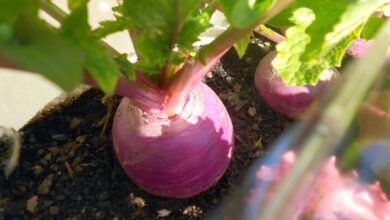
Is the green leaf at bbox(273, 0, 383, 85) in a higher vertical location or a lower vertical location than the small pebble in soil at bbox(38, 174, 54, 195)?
higher

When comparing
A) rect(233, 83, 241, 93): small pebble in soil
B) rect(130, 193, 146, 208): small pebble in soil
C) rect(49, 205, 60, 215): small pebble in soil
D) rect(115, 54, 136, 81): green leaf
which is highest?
rect(115, 54, 136, 81): green leaf

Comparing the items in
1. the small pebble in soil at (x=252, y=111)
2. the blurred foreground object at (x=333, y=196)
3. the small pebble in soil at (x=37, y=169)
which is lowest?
the small pebble in soil at (x=252, y=111)

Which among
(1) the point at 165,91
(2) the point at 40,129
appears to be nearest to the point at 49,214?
(2) the point at 40,129

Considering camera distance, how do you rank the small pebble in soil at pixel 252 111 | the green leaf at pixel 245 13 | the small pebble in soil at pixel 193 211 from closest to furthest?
the green leaf at pixel 245 13 < the small pebble in soil at pixel 193 211 < the small pebble in soil at pixel 252 111

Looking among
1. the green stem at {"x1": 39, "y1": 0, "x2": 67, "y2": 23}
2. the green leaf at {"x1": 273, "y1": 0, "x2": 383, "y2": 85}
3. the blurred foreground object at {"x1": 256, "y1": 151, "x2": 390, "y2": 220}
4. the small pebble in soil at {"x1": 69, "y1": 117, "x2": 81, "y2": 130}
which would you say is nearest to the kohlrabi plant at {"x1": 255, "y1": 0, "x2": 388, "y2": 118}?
the green leaf at {"x1": 273, "y1": 0, "x2": 383, "y2": 85}

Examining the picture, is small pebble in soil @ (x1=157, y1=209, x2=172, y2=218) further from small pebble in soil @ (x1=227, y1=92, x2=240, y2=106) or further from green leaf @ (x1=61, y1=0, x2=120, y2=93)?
green leaf @ (x1=61, y1=0, x2=120, y2=93)

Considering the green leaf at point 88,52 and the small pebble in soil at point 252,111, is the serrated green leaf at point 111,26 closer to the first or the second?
the green leaf at point 88,52

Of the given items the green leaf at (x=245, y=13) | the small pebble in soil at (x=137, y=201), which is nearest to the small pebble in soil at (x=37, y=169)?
the small pebble in soil at (x=137, y=201)
